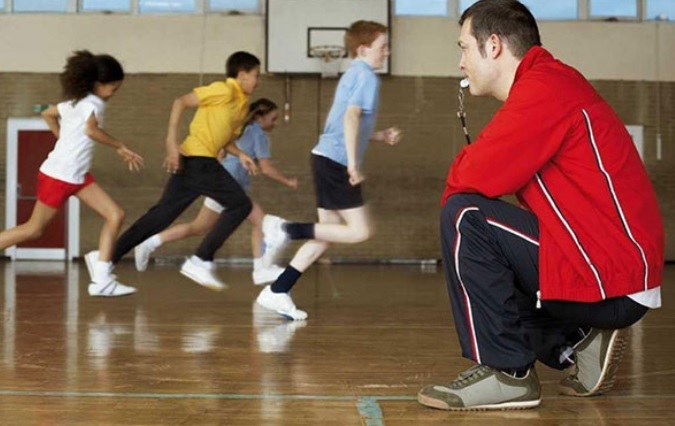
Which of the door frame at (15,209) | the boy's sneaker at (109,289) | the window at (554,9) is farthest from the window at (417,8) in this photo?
the boy's sneaker at (109,289)

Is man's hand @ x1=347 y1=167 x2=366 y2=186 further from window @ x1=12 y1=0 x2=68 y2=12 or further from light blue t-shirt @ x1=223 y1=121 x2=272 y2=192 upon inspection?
window @ x1=12 y1=0 x2=68 y2=12

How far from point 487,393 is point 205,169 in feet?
12.2

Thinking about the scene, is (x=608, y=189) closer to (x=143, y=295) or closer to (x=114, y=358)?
(x=114, y=358)

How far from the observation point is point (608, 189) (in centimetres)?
246

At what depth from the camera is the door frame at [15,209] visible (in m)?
11.8

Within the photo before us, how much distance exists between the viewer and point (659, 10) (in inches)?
473

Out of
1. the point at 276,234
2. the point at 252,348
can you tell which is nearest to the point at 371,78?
the point at 276,234

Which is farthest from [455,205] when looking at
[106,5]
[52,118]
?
[106,5]

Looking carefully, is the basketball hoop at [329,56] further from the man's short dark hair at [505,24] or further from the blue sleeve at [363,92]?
the man's short dark hair at [505,24]

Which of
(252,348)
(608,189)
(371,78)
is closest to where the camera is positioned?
(608,189)

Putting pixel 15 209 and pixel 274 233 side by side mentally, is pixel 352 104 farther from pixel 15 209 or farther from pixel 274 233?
pixel 15 209

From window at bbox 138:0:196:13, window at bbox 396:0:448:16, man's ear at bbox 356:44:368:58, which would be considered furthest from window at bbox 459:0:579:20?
man's ear at bbox 356:44:368:58

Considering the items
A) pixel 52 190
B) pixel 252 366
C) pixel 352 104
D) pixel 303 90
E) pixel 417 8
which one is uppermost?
pixel 417 8

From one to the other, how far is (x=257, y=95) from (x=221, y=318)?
22.9ft
